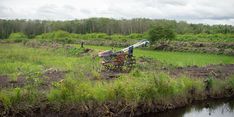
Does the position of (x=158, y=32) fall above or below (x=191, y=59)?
above

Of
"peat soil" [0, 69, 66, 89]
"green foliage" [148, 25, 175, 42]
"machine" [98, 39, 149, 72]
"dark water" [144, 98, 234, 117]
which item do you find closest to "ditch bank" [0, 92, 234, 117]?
"dark water" [144, 98, 234, 117]

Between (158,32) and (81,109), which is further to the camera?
(158,32)

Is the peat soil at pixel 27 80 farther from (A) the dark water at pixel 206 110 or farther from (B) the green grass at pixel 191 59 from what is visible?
(B) the green grass at pixel 191 59

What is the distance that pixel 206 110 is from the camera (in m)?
15.5

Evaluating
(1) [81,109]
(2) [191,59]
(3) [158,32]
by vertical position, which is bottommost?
(1) [81,109]

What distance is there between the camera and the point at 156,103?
14.2m

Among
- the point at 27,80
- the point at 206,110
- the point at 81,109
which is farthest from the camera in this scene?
the point at 27,80

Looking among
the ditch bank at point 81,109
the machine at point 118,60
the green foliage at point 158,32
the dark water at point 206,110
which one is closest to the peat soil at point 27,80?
the ditch bank at point 81,109

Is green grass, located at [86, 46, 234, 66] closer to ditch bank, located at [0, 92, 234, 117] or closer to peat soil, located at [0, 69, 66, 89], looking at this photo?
peat soil, located at [0, 69, 66, 89]

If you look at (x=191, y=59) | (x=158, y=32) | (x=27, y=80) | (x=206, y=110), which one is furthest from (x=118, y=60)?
(x=158, y=32)

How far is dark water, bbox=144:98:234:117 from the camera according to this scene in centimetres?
1457

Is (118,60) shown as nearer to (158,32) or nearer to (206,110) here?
(206,110)

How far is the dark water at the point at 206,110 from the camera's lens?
47.8 feet

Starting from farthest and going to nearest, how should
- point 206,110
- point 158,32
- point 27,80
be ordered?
point 158,32, point 27,80, point 206,110
